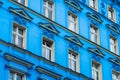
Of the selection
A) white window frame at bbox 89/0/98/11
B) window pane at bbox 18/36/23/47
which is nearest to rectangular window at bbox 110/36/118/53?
white window frame at bbox 89/0/98/11

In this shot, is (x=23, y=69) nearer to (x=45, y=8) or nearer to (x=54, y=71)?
(x=54, y=71)

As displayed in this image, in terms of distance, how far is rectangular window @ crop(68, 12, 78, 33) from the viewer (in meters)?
35.0

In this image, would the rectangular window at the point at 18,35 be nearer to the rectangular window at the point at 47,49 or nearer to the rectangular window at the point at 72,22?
the rectangular window at the point at 47,49

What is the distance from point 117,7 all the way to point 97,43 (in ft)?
19.5

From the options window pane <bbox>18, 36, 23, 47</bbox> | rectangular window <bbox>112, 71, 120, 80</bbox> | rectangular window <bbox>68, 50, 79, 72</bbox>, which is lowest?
window pane <bbox>18, 36, 23, 47</bbox>

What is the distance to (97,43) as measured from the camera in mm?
36906

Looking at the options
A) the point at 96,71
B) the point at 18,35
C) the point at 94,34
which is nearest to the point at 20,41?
the point at 18,35

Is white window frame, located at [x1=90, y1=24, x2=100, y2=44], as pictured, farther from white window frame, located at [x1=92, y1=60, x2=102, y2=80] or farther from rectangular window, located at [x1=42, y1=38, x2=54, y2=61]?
rectangular window, located at [x1=42, y1=38, x2=54, y2=61]

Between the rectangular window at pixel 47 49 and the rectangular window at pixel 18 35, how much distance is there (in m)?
2.03

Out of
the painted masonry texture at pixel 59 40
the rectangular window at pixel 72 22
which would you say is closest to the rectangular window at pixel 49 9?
the painted masonry texture at pixel 59 40

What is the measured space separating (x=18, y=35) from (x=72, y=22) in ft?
21.4

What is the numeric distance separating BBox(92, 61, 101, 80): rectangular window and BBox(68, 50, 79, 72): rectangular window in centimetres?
210

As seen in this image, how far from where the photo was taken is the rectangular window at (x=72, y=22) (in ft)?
115

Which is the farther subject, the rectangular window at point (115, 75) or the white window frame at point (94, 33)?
the rectangular window at point (115, 75)
